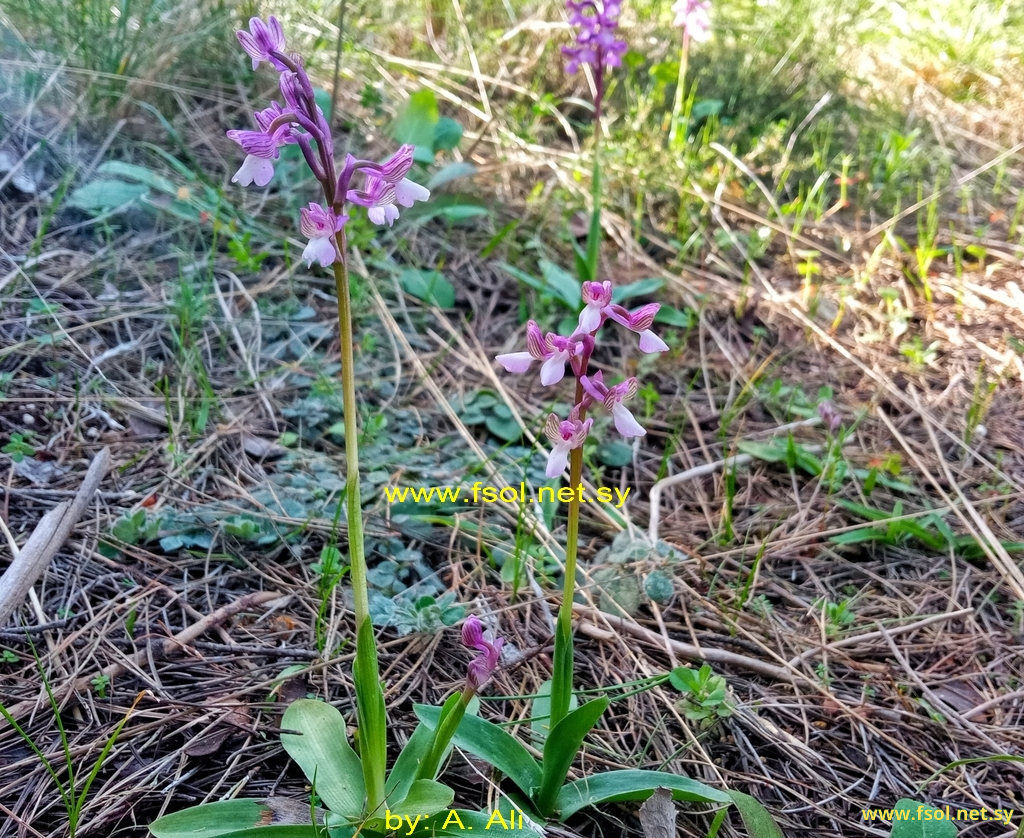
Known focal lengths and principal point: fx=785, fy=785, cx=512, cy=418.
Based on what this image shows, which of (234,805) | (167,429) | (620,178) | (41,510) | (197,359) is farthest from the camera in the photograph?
(620,178)

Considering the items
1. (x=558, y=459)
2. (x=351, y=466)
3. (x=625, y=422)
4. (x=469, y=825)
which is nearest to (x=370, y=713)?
(x=469, y=825)

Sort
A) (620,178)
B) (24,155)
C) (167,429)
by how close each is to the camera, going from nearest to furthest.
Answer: (167,429), (24,155), (620,178)

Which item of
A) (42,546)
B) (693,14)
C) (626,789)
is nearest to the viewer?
(626,789)

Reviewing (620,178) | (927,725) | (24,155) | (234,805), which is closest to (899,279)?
(620,178)

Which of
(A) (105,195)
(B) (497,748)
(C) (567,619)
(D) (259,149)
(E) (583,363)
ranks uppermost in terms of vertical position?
(D) (259,149)

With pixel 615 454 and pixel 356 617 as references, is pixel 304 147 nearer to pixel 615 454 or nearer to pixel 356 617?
pixel 356 617

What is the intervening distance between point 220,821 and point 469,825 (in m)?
0.40

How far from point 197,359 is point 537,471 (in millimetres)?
1095

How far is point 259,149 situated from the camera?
1.17 meters

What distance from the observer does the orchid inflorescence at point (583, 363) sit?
125 cm

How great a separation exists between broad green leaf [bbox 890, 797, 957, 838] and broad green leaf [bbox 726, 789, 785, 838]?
244mm

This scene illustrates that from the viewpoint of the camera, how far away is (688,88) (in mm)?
4363

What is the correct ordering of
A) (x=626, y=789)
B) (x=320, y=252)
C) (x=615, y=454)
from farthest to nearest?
(x=615, y=454) → (x=626, y=789) → (x=320, y=252)

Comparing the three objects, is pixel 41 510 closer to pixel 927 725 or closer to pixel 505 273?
pixel 505 273
